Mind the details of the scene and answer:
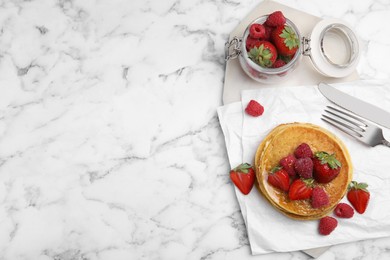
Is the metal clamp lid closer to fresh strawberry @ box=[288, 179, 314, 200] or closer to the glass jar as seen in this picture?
the glass jar

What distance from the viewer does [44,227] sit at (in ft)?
4.39

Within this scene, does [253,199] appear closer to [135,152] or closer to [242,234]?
[242,234]

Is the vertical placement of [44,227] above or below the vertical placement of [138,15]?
below

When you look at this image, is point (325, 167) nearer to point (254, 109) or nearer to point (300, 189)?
point (300, 189)

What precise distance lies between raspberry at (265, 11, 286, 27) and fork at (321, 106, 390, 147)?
25 cm

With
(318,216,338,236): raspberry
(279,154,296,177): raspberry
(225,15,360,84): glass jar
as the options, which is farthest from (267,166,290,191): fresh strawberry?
(225,15,360,84): glass jar

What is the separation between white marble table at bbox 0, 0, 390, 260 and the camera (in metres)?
1.35

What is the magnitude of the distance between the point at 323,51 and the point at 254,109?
0.74ft

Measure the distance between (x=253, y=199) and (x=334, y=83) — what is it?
14.2 inches

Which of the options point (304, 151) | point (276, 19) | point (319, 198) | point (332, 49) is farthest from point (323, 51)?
point (319, 198)

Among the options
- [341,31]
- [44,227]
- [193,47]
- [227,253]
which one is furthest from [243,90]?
[44,227]

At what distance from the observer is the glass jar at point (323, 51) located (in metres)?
1.33

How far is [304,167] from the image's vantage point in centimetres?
126

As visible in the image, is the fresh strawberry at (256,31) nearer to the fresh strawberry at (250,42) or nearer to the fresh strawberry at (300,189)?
the fresh strawberry at (250,42)
